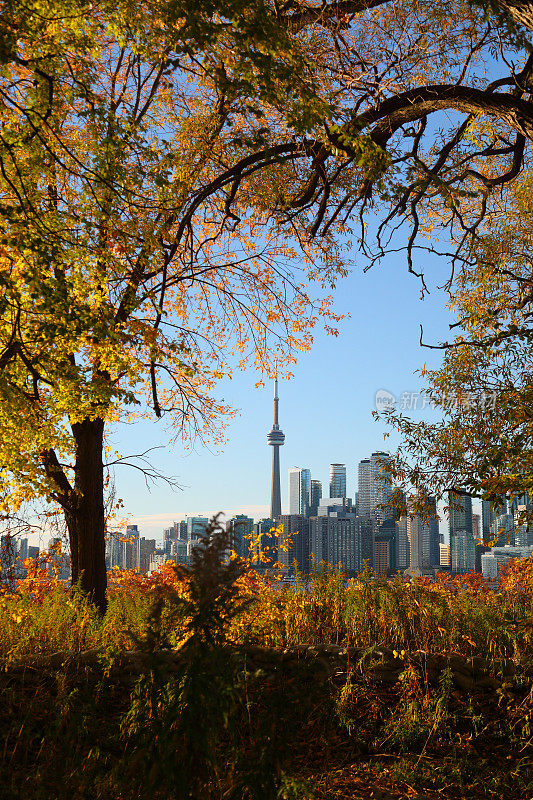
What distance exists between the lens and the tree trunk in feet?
32.8

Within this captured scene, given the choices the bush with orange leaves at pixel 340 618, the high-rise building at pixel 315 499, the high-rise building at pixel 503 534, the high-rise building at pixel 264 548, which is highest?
the high-rise building at pixel 315 499

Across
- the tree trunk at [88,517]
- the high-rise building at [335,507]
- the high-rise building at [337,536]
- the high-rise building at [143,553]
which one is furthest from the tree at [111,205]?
the high-rise building at [335,507]

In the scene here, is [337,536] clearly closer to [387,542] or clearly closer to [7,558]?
[387,542]

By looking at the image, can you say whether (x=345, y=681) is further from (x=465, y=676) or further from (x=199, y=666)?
(x=199, y=666)

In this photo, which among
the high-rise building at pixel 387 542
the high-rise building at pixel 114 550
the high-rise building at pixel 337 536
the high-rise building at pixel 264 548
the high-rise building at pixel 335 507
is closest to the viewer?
the high-rise building at pixel 264 548

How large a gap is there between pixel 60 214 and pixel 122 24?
6.84 ft

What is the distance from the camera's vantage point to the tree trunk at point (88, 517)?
9992 millimetres

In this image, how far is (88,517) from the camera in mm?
10133

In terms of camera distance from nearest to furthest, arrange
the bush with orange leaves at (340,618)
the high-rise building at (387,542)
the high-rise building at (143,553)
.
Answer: the bush with orange leaves at (340,618)
the high-rise building at (143,553)
the high-rise building at (387,542)

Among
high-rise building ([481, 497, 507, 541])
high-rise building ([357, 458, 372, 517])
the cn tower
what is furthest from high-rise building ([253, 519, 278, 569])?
the cn tower

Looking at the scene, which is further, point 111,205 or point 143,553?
point 143,553

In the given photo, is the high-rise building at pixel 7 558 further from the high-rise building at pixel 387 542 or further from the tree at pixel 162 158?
the high-rise building at pixel 387 542

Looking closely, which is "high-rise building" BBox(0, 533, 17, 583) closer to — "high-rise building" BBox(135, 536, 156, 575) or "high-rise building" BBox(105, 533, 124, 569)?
"high-rise building" BBox(105, 533, 124, 569)

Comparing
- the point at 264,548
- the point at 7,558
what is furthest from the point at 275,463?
the point at 264,548
